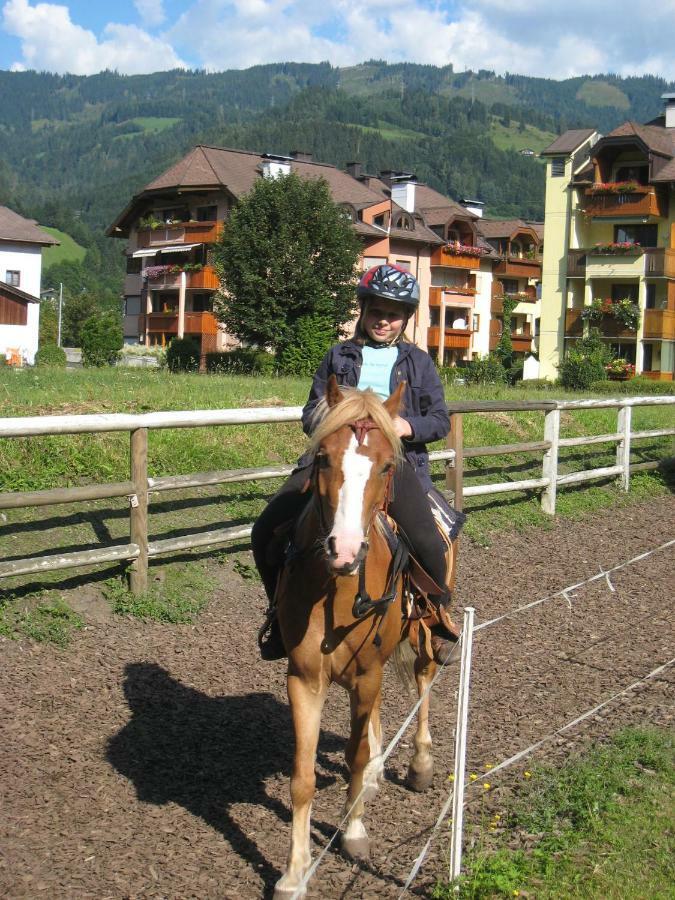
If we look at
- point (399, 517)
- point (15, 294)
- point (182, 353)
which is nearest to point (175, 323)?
point (15, 294)

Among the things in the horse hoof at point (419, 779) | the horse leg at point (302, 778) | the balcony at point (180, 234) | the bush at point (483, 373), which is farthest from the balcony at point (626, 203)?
the horse leg at point (302, 778)

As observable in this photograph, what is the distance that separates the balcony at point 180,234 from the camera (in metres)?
54.5

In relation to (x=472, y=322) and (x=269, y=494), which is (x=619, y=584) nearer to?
(x=269, y=494)

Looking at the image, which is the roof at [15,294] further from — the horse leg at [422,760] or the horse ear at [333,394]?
the horse ear at [333,394]

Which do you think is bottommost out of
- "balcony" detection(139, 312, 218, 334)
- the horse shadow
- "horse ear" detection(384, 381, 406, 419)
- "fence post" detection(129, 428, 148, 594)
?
the horse shadow

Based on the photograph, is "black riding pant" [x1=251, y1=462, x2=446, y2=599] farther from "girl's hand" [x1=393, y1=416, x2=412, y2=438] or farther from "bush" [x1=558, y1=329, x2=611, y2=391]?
"bush" [x1=558, y1=329, x2=611, y2=391]

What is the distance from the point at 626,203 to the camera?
50531 millimetres

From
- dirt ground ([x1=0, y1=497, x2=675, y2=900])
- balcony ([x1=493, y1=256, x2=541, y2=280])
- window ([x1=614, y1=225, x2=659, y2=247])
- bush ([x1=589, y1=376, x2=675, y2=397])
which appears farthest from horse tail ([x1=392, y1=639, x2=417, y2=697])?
balcony ([x1=493, y1=256, x2=541, y2=280])

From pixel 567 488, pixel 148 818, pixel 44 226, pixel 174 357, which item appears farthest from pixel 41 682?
pixel 44 226

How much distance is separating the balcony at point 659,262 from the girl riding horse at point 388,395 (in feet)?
161

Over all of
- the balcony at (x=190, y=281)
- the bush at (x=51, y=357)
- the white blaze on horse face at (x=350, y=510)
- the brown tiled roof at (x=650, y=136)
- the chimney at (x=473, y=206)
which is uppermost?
the chimney at (x=473, y=206)

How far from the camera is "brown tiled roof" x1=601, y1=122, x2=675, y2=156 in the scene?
164 ft

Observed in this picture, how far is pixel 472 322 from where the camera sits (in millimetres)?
69812

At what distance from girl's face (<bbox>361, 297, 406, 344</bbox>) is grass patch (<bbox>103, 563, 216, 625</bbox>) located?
351 centimetres
